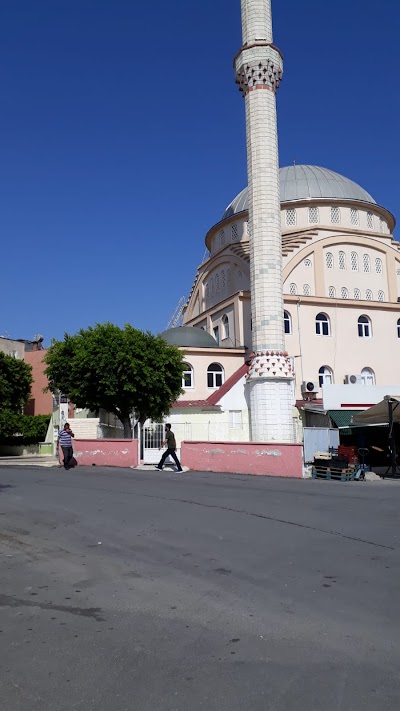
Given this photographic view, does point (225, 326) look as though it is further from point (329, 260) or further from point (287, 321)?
point (329, 260)

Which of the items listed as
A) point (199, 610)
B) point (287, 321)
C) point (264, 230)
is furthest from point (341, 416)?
point (199, 610)

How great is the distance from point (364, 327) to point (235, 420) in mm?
10638

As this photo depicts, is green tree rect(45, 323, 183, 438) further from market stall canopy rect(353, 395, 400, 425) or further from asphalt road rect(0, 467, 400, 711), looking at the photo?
asphalt road rect(0, 467, 400, 711)

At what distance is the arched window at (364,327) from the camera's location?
33.0 m

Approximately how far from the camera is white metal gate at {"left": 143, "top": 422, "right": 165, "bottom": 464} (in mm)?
22641

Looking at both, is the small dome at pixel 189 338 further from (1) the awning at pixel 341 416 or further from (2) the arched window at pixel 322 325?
(1) the awning at pixel 341 416

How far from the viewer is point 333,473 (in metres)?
16.2

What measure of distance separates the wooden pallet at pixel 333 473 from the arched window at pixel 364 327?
17.7m

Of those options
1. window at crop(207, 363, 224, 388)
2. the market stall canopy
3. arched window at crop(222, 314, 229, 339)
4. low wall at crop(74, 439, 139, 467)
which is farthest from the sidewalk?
arched window at crop(222, 314, 229, 339)

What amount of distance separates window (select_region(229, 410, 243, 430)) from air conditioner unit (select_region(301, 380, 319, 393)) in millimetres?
3971

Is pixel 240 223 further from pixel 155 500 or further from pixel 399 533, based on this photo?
pixel 399 533

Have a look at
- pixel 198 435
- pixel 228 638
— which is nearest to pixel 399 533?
pixel 228 638

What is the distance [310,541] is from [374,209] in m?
34.6

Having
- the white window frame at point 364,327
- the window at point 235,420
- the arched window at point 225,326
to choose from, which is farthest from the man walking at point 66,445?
the white window frame at point 364,327
